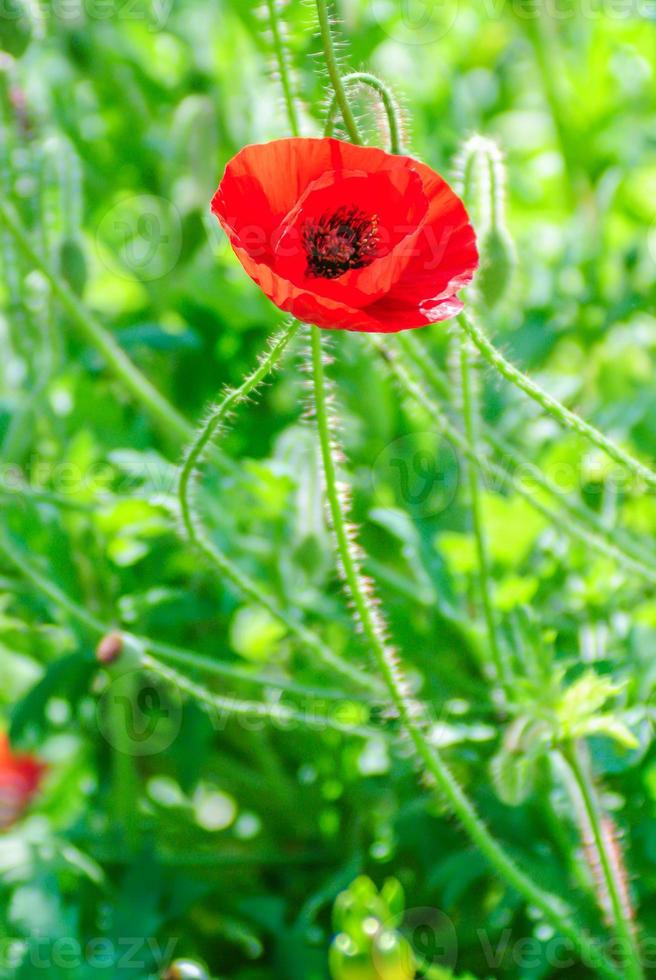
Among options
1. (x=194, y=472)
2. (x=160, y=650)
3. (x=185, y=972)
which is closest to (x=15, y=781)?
(x=160, y=650)

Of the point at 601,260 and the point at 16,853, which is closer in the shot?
the point at 16,853

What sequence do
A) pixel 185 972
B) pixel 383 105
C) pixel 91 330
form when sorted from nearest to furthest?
pixel 383 105 < pixel 185 972 < pixel 91 330

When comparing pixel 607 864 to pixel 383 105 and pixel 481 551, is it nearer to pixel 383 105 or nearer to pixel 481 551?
pixel 481 551

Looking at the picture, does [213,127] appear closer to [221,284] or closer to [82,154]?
[221,284]

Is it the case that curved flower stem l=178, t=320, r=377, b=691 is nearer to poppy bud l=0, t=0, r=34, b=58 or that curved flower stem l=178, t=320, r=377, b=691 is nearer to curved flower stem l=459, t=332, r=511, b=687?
curved flower stem l=459, t=332, r=511, b=687

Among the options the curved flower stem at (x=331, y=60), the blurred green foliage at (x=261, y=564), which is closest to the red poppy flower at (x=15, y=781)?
the blurred green foliage at (x=261, y=564)

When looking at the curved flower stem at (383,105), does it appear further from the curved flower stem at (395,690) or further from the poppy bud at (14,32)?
the poppy bud at (14,32)

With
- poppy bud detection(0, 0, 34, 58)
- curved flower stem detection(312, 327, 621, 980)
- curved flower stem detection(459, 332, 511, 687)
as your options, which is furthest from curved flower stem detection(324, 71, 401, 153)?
poppy bud detection(0, 0, 34, 58)

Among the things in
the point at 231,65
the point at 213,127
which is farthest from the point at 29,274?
the point at 231,65
